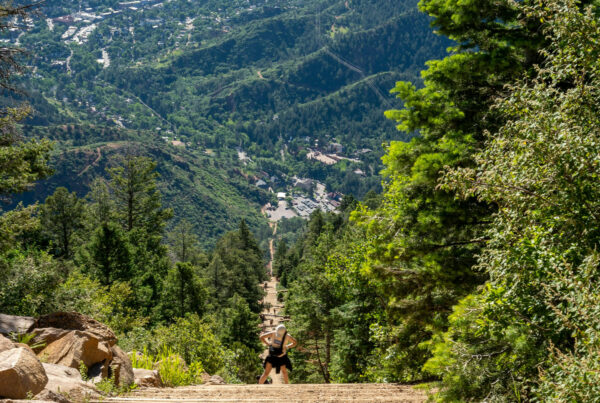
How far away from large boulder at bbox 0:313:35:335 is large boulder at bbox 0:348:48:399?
322cm

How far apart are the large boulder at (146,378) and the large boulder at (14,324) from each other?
8.00 ft

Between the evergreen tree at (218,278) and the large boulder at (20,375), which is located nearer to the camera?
the large boulder at (20,375)

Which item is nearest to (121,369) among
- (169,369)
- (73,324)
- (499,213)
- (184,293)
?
(73,324)

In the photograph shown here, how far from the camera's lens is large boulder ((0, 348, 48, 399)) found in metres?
5.49

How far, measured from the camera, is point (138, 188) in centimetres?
4147

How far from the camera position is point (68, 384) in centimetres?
666

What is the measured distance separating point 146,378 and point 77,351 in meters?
2.07

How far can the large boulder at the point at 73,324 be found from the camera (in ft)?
31.4

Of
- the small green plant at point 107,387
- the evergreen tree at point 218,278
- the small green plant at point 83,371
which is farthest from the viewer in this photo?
the evergreen tree at point 218,278

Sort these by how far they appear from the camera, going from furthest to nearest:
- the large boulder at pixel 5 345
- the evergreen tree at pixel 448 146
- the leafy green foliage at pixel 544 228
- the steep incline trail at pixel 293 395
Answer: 1. the evergreen tree at pixel 448 146
2. the steep incline trail at pixel 293 395
3. the large boulder at pixel 5 345
4. the leafy green foliage at pixel 544 228

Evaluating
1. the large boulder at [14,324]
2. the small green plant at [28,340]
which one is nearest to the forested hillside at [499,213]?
the small green plant at [28,340]

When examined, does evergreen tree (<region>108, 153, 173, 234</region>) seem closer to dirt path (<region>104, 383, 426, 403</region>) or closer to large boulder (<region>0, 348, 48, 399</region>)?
dirt path (<region>104, 383, 426, 403</region>)

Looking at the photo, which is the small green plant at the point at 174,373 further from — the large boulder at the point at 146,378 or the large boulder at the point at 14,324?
the large boulder at the point at 14,324

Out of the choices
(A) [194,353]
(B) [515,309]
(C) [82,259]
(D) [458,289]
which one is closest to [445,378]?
(B) [515,309]
